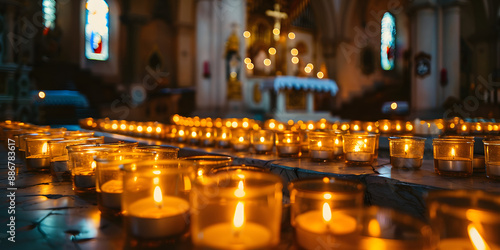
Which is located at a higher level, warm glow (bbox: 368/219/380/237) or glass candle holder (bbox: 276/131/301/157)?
→ glass candle holder (bbox: 276/131/301/157)

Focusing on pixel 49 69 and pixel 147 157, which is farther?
pixel 49 69

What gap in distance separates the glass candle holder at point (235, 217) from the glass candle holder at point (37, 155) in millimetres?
1482

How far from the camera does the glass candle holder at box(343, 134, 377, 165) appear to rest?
173 centimetres

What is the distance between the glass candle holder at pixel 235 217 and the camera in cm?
64

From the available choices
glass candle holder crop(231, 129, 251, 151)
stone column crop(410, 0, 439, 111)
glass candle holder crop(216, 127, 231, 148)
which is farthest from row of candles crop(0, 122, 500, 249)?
stone column crop(410, 0, 439, 111)

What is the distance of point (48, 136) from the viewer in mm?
1833

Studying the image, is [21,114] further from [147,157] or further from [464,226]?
[464,226]

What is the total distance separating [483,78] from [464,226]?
19.5 meters

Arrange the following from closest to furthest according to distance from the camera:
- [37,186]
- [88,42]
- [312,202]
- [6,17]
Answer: [312,202] → [37,186] → [6,17] → [88,42]

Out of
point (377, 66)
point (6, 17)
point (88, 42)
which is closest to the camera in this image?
point (6, 17)

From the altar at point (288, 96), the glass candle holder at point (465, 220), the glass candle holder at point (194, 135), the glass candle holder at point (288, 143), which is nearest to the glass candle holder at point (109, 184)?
the glass candle holder at point (465, 220)

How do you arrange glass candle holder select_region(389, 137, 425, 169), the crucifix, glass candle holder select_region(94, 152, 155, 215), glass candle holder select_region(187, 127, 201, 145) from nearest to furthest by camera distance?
1. glass candle holder select_region(94, 152, 155, 215)
2. glass candle holder select_region(389, 137, 425, 169)
3. glass candle holder select_region(187, 127, 201, 145)
4. the crucifix

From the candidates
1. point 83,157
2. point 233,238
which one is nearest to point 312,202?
point 233,238

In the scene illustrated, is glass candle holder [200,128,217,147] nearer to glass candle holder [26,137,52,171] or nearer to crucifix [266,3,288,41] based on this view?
glass candle holder [26,137,52,171]
